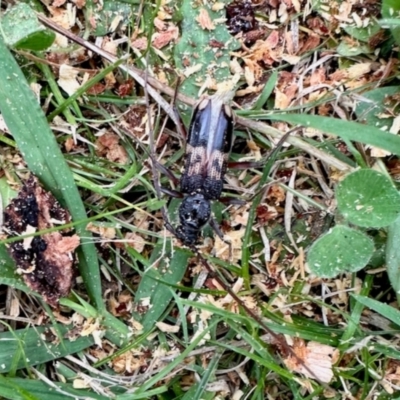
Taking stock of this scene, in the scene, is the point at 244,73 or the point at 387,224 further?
the point at 244,73

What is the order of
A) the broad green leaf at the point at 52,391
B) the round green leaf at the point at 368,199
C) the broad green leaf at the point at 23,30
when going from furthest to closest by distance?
the broad green leaf at the point at 52,391, the broad green leaf at the point at 23,30, the round green leaf at the point at 368,199

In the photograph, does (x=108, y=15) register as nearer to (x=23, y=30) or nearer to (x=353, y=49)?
(x=23, y=30)

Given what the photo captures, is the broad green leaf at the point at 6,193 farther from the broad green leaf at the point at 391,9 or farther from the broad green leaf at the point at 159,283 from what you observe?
the broad green leaf at the point at 391,9

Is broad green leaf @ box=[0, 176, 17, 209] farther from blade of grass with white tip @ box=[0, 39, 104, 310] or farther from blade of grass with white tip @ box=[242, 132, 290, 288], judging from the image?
blade of grass with white tip @ box=[242, 132, 290, 288]

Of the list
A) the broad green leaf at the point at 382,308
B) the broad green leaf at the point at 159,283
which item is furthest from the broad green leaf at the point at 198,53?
the broad green leaf at the point at 382,308

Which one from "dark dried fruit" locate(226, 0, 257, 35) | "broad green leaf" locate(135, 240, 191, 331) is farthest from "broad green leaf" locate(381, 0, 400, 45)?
"broad green leaf" locate(135, 240, 191, 331)

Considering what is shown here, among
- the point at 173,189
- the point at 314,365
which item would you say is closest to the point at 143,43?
the point at 173,189

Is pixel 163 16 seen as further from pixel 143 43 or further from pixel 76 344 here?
pixel 76 344
